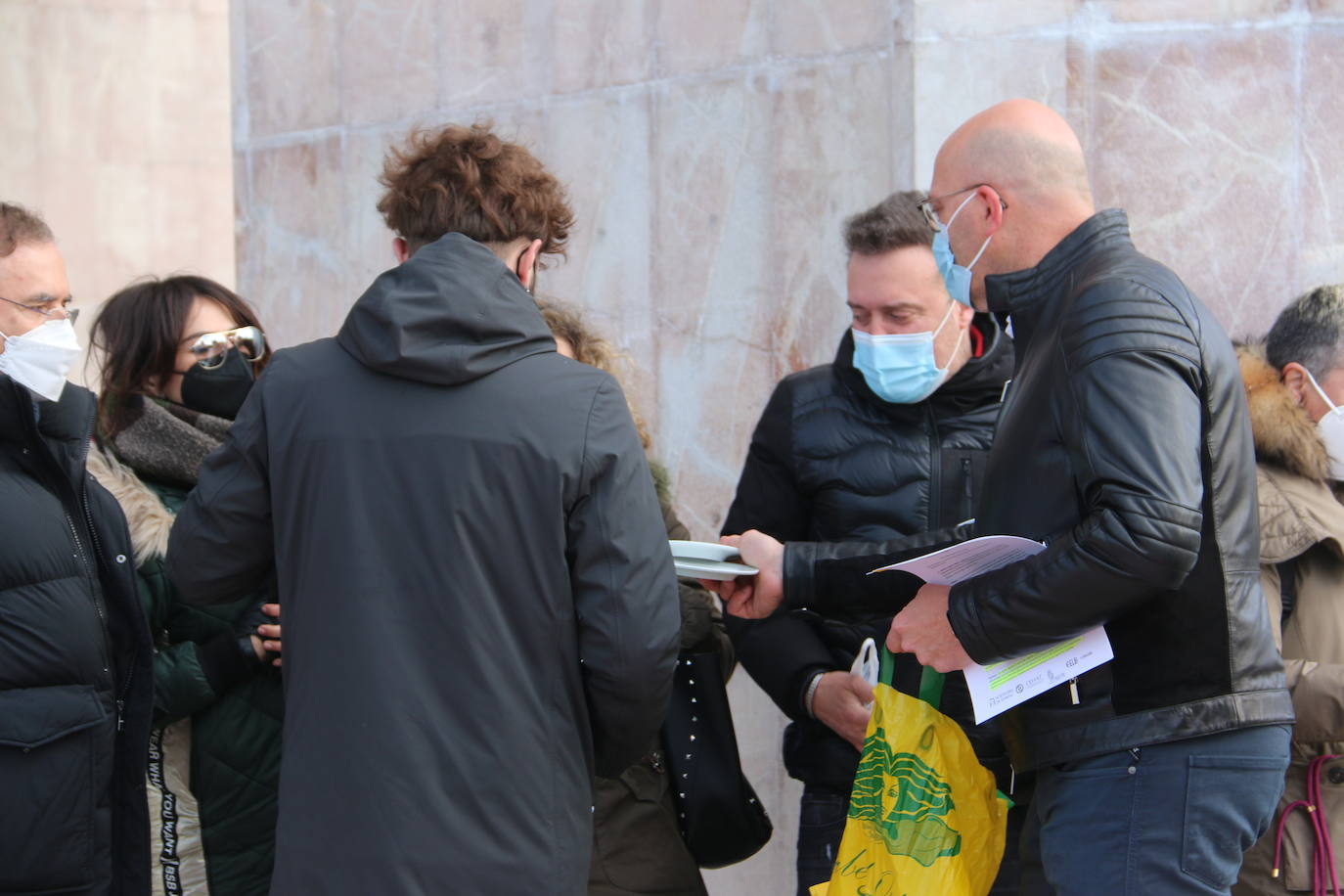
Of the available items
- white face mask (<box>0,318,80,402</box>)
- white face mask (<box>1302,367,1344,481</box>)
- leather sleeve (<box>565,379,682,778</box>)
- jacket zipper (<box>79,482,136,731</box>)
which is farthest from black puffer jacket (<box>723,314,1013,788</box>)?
white face mask (<box>0,318,80,402</box>)

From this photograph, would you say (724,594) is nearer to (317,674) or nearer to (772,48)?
(317,674)

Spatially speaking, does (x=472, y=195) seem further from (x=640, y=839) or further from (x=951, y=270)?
(x=640, y=839)

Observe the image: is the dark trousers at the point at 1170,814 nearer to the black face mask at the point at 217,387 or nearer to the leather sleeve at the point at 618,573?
the leather sleeve at the point at 618,573

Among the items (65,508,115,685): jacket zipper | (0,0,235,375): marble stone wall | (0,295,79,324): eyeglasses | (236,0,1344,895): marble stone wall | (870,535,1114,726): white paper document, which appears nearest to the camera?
(870,535,1114,726): white paper document

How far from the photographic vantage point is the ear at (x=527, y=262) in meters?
2.73

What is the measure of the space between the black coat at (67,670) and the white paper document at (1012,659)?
5.66 ft

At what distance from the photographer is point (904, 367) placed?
347cm

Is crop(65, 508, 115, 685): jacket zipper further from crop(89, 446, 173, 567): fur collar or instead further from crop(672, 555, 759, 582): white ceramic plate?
crop(672, 555, 759, 582): white ceramic plate

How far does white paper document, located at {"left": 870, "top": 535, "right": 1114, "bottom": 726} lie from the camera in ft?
7.79

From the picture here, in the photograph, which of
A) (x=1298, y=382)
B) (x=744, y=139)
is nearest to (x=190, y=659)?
(x=744, y=139)

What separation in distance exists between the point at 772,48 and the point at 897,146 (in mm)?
590

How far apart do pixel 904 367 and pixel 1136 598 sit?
126cm

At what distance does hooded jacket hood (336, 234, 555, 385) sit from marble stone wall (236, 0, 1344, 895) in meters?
1.88

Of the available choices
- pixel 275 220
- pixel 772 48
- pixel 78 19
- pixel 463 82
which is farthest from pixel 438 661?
pixel 78 19
